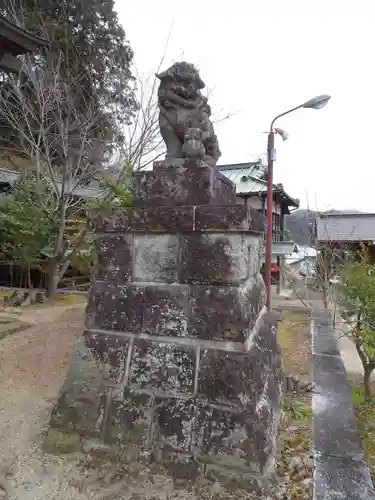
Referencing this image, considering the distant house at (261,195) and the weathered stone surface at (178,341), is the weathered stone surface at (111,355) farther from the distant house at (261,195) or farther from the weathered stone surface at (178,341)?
the distant house at (261,195)

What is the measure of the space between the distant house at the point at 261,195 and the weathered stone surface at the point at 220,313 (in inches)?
499

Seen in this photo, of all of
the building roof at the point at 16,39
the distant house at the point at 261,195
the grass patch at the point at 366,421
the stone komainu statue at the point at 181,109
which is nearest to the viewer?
the stone komainu statue at the point at 181,109

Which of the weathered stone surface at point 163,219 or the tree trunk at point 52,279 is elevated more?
the weathered stone surface at point 163,219

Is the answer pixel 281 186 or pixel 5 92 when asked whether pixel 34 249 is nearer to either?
pixel 5 92

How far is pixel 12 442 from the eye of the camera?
2119 millimetres

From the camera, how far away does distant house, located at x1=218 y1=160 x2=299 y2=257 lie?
15.9 meters

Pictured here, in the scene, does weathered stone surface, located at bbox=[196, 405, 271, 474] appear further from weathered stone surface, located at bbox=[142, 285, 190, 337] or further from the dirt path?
the dirt path

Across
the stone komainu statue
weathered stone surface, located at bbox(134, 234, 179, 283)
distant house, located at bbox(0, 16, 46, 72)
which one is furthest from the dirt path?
distant house, located at bbox(0, 16, 46, 72)

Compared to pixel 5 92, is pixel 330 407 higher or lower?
lower

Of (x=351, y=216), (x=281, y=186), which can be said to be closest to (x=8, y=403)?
(x=281, y=186)

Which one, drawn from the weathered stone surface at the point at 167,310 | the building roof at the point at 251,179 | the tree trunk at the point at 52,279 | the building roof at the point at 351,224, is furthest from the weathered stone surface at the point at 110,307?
the building roof at the point at 351,224

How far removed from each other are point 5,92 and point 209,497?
1299 cm

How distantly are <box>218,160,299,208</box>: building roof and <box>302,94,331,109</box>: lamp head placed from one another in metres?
9.30

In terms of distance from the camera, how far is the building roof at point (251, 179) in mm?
15969
